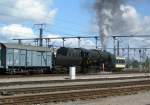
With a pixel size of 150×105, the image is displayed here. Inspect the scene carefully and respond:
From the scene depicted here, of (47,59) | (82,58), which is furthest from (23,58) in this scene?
(82,58)

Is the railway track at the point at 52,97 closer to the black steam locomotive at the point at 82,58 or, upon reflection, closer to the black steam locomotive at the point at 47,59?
the black steam locomotive at the point at 47,59

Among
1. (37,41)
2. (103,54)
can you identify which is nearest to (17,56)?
(103,54)

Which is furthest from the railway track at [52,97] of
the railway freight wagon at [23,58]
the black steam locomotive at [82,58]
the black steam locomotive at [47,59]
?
the black steam locomotive at [82,58]

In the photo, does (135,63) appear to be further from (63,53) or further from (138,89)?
(138,89)

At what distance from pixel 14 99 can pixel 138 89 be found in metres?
12.9

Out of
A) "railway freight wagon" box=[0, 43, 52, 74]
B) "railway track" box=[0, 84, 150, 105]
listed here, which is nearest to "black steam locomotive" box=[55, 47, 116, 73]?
→ "railway freight wagon" box=[0, 43, 52, 74]

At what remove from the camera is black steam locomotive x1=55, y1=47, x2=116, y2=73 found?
50781 millimetres

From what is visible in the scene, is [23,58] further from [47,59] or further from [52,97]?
[52,97]

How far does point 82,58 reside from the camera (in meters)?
52.5

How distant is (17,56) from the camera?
44.3 m

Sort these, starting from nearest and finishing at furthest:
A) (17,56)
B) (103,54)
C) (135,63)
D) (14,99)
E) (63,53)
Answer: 1. (14,99)
2. (17,56)
3. (63,53)
4. (103,54)
5. (135,63)

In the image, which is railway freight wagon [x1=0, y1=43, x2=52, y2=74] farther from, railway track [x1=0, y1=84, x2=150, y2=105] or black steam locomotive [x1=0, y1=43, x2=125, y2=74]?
railway track [x1=0, y1=84, x2=150, y2=105]

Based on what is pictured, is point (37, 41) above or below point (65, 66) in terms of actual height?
above

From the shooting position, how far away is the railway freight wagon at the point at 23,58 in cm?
4253
